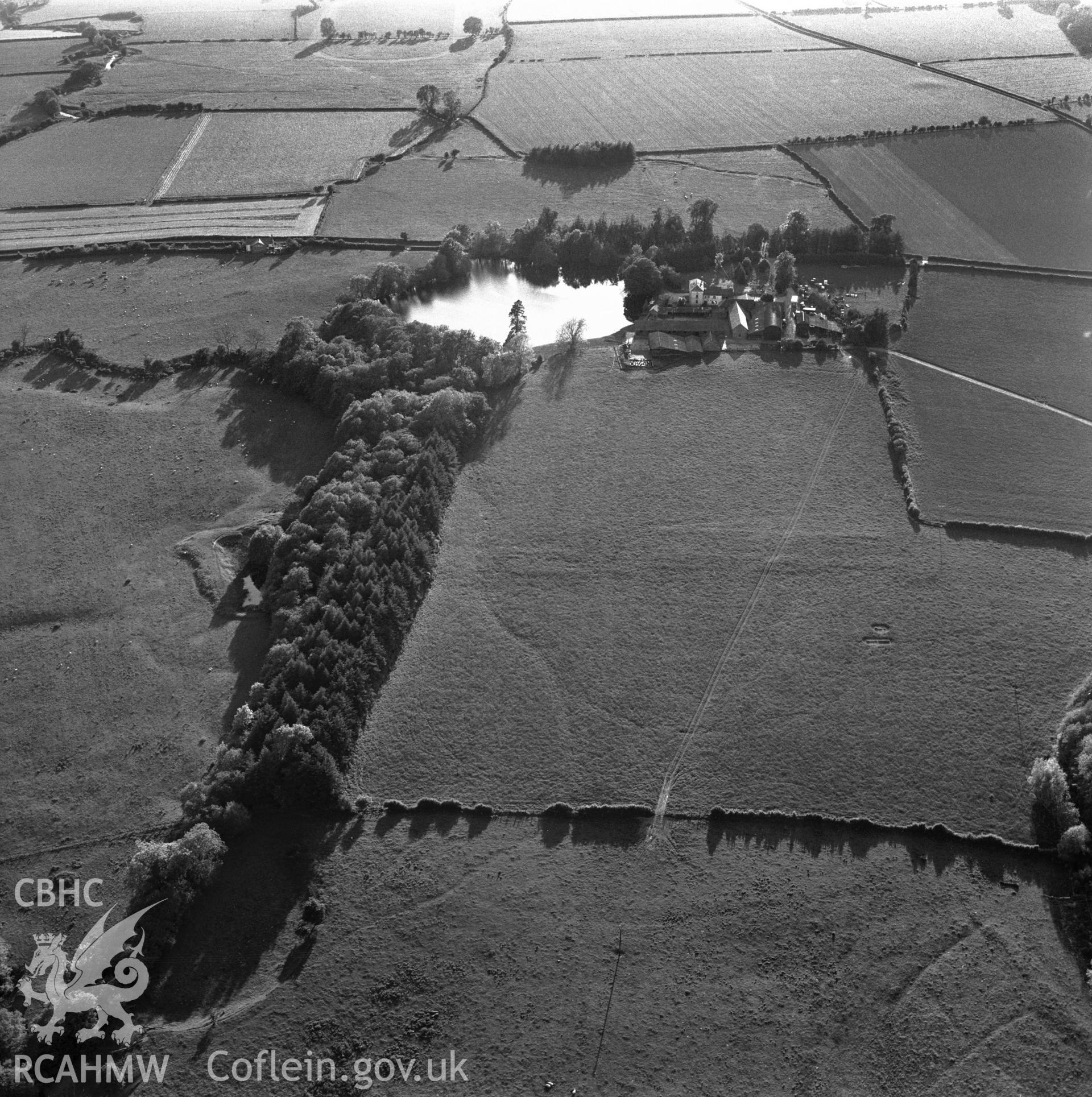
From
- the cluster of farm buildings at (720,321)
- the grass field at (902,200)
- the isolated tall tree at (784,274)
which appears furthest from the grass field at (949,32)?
the cluster of farm buildings at (720,321)

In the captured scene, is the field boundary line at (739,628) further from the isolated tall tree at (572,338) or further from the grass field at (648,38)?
the grass field at (648,38)

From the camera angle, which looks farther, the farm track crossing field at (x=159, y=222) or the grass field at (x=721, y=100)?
the grass field at (x=721, y=100)

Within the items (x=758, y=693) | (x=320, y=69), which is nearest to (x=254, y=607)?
(x=758, y=693)

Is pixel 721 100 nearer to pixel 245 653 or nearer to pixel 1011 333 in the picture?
pixel 1011 333

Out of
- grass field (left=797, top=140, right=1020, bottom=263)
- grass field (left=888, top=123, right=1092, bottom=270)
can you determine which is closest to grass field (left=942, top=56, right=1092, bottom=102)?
grass field (left=888, top=123, right=1092, bottom=270)

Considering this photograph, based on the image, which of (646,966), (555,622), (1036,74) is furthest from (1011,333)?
(1036,74)

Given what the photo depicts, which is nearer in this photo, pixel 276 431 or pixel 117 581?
pixel 117 581

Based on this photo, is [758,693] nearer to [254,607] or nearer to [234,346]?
[254,607]
